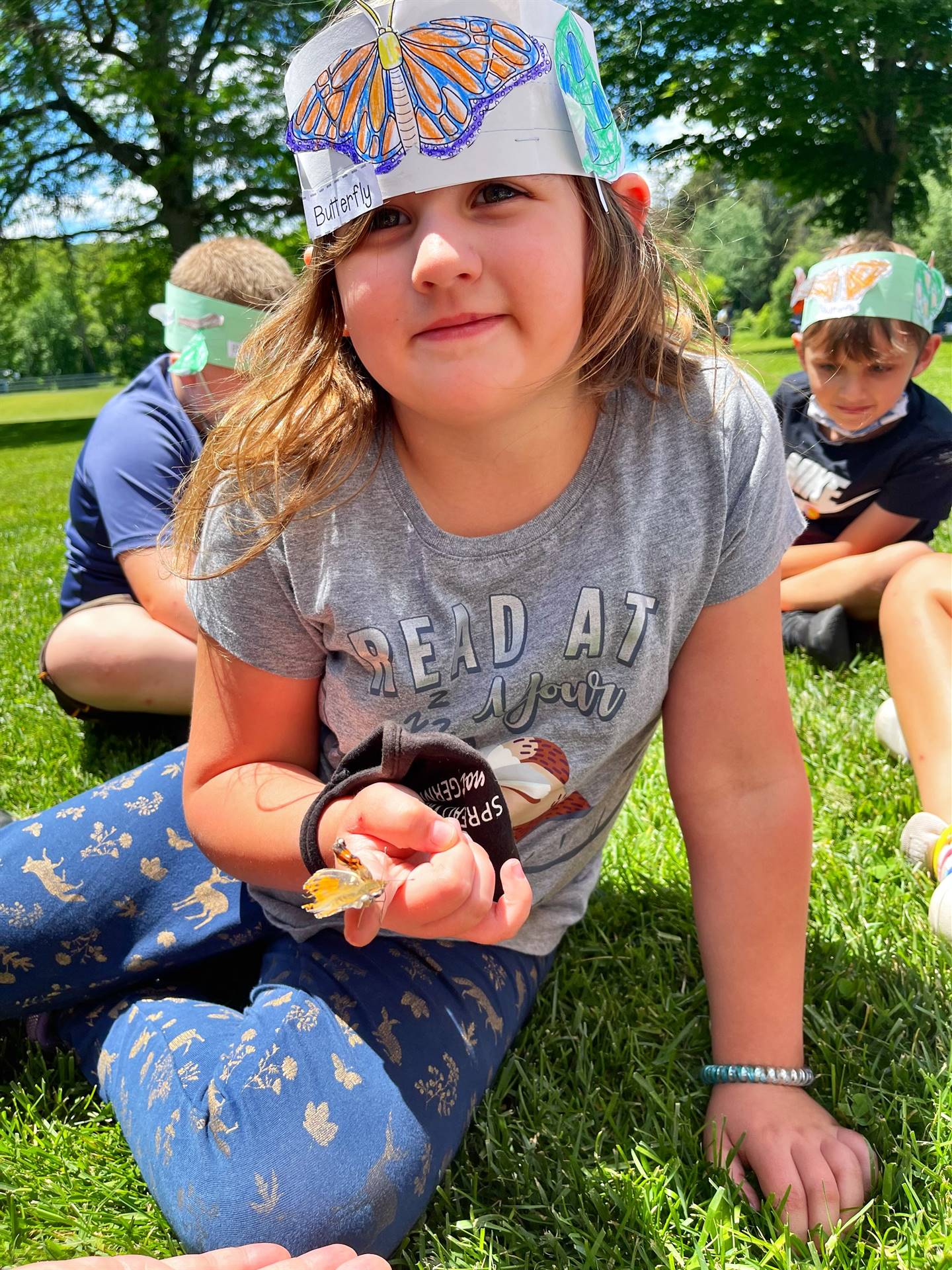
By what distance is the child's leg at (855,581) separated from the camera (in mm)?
3396

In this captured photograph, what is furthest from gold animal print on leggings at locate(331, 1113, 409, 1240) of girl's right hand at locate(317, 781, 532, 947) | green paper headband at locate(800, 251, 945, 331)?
green paper headband at locate(800, 251, 945, 331)

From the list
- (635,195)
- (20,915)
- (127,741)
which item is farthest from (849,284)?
(20,915)

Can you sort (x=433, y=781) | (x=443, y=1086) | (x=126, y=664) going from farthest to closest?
(x=126, y=664) → (x=443, y=1086) → (x=433, y=781)

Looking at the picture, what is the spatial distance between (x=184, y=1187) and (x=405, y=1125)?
0.96 ft

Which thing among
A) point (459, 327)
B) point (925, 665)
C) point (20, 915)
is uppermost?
point (459, 327)

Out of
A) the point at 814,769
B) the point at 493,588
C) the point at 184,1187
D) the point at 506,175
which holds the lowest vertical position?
the point at 814,769

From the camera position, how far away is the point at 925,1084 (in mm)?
1568

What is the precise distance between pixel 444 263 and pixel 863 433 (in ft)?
8.42

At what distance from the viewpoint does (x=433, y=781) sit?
1338 mm

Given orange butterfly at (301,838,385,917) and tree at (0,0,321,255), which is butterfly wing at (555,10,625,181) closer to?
orange butterfly at (301,838,385,917)

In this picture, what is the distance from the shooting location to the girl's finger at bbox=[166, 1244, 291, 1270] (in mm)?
1277

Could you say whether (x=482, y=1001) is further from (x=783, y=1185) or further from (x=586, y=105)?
(x=586, y=105)

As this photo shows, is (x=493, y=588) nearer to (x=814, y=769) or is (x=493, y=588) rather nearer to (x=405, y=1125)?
(x=405, y=1125)

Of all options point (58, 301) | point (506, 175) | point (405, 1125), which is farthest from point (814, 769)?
point (58, 301)
